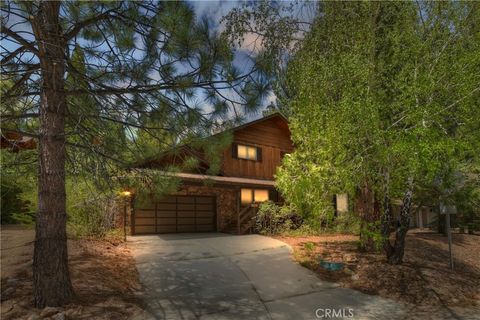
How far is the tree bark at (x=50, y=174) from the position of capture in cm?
612

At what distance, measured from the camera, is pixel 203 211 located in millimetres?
19375

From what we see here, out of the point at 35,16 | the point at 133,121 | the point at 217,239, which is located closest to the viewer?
the point at 35,16

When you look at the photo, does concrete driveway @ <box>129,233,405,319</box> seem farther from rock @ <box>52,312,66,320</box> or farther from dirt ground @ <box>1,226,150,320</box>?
rock @ <box>52,312,66,320</box>

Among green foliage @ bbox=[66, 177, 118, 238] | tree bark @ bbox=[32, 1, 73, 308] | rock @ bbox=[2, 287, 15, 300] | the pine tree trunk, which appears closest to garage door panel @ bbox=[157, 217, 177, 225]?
green foliage @ bbox=[66, 177, 118, 238]

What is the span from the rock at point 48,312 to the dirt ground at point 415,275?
6568mm

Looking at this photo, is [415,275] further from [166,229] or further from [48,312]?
[166,229]

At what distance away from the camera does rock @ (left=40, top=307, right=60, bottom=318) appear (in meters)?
5.79

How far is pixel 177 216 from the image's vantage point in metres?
18.6

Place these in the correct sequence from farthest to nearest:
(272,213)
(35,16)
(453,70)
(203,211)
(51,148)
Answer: (203,211) < (272,213) < (453,70) < (51,148) < (35,16)

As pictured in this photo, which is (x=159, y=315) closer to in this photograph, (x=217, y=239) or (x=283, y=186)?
(x=283, y=186)

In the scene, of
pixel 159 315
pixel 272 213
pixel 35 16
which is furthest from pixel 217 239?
pixel 35 16

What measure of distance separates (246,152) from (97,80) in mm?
13749

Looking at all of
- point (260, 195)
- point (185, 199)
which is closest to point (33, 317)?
point (185, 199)

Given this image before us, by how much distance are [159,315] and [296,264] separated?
5.44 metres
